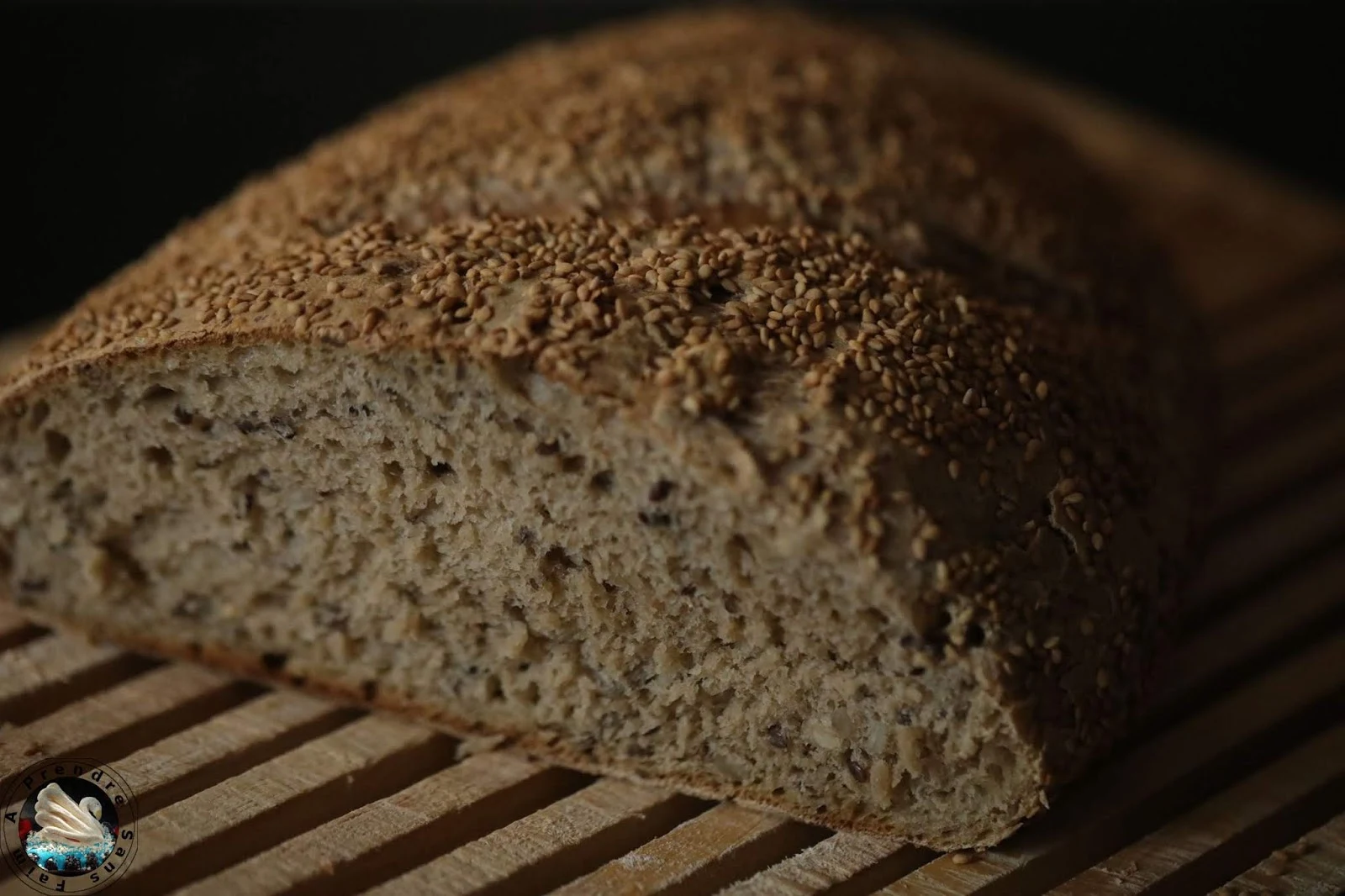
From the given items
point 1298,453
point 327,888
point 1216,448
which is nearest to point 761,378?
point 327,888

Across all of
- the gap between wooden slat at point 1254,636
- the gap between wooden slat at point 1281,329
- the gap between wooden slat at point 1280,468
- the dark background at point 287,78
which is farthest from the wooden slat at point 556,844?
the dark background at point 287,78

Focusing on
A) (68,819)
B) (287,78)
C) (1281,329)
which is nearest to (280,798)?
(68,819)

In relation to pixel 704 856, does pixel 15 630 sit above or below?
above

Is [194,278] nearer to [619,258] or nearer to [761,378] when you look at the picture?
[619,258]

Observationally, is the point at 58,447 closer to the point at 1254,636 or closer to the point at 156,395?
the point at 156,395

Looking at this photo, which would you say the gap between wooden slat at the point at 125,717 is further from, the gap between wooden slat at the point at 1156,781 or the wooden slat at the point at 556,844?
the gap between wooden slat at the point at 1156,781

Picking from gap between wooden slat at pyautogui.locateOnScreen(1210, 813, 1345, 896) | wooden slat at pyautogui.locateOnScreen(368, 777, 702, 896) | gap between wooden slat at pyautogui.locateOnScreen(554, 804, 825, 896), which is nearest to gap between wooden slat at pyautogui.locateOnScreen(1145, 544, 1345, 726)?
gap between wooden slat at pyautogui.locateOnScreen(1210, 813, 1345, 896)
